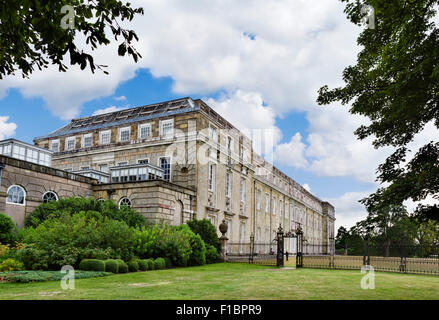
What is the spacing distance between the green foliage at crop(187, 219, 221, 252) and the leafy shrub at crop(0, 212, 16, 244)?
1087cm

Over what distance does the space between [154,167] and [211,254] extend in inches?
Result: 314

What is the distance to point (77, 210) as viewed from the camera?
2056cm

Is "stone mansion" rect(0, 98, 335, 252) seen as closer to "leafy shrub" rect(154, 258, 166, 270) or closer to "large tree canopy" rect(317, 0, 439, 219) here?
"leafy shrub" rect(154, 258, 166, 270)

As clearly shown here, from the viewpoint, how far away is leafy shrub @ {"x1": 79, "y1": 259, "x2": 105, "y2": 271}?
45.9 ft

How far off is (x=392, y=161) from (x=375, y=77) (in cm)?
252

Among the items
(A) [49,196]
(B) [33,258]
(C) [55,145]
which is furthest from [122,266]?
(C) [55,145]

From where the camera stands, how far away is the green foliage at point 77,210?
20.2 meters

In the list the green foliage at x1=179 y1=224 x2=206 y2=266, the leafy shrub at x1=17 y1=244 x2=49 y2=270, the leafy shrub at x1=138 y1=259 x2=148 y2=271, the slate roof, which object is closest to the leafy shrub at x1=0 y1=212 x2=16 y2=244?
the leafy shrub at x1=17 y1=244 x2=49 y2=270

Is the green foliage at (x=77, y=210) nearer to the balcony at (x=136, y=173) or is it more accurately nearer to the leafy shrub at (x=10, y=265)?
the balcony at (x=136, y=173)

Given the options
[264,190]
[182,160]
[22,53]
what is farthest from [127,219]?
[264,190]

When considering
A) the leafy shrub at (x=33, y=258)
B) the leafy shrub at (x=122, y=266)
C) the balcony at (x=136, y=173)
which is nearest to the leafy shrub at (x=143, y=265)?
the leafy shrub at (x=122, y=266)

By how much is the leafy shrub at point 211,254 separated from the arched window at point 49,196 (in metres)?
10.0

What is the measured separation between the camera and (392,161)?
34.6ft
